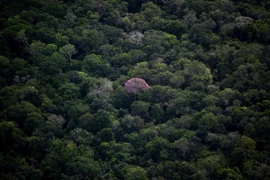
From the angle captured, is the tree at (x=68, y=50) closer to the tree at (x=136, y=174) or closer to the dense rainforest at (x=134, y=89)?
the dense rainforest at (x=134, y=89)

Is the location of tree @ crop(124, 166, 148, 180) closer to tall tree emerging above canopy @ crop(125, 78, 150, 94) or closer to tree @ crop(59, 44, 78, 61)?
tall tree emerging above canopy @ crop(125, 78, 150, 94)

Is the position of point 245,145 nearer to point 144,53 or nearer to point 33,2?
point 144,53

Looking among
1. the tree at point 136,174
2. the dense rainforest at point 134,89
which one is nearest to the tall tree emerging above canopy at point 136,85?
the dense rainforest at point 134,89

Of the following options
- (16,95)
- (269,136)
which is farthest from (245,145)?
(16,95)

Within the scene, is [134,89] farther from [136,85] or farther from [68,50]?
[68,50]

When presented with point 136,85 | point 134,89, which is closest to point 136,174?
point 134,89

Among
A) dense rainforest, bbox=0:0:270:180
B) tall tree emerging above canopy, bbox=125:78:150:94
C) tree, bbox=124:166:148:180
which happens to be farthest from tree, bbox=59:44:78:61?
tree, bbox=124:166:148:180

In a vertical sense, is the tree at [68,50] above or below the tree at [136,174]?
above
